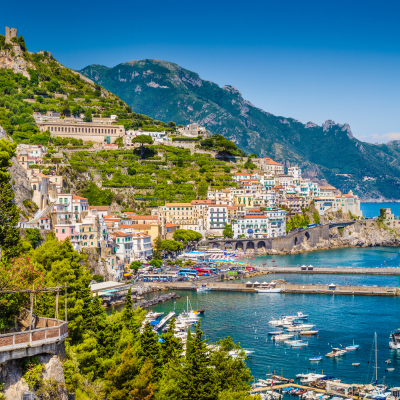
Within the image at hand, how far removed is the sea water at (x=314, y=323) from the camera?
28.1 metres

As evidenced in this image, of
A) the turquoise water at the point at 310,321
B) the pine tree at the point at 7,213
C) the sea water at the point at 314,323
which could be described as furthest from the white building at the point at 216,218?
the pine tree at the point at 7,213

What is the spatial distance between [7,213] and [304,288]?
3452 centimetres

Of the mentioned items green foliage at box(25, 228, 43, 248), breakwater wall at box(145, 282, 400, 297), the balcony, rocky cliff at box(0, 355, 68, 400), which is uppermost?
green foliage at box(25, 228, 43, 248)

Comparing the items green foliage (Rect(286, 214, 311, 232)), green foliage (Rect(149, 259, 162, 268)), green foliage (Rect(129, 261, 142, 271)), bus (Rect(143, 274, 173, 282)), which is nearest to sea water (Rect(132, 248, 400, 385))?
bus (Rect(143, 274, 173, 282))

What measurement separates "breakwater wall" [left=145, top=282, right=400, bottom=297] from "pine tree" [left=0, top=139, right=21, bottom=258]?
30.3 metres

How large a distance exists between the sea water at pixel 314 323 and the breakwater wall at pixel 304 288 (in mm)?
809

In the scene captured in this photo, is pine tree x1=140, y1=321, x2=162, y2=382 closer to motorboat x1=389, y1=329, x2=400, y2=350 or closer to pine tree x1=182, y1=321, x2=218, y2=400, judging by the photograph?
pine tree x1=182, y1=321, x2=218, y2=400

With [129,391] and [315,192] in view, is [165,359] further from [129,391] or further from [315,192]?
[315,192]

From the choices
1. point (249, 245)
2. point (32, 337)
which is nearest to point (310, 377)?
point (32, 337)

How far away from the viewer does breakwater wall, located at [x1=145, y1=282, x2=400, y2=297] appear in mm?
47062

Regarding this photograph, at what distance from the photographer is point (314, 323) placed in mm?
37156

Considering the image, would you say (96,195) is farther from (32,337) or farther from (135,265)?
(32,337)

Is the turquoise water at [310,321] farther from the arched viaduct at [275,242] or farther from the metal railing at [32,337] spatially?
the arched viaduct at [275,242]

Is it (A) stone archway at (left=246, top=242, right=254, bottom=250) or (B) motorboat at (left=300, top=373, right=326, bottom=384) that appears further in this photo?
(A) stone archway at (left=246, top=242, right=254, bottom=250)
